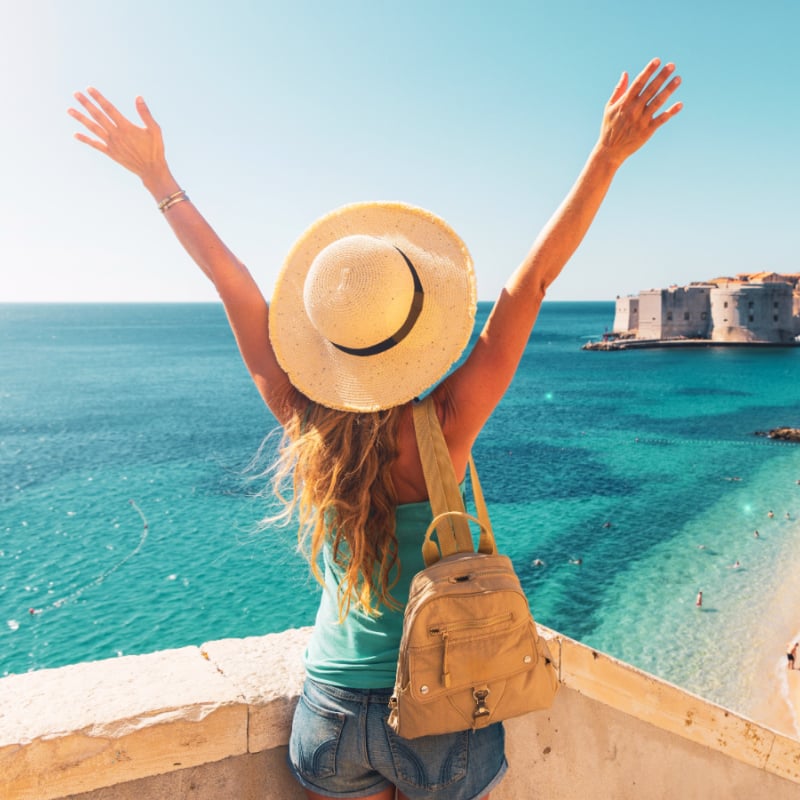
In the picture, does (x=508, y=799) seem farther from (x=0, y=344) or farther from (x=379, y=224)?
(x=0, y=344)

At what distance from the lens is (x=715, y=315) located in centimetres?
7481

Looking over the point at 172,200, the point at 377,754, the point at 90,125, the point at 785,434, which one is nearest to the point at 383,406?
the point at 377,754

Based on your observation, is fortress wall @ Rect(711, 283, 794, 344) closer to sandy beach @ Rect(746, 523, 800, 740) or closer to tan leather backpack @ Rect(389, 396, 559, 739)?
sandy beach @ Rect(746, 523, 800, 740)

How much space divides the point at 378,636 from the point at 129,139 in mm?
1732

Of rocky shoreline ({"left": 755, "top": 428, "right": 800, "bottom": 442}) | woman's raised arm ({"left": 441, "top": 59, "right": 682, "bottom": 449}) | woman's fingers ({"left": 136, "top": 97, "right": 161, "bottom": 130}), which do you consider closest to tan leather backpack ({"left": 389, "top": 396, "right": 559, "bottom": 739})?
woman's raised arm ({"left": 441, "top": 59, "right": 682, "bottom": 449})

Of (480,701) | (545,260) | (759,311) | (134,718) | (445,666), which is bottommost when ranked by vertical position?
(759,311)

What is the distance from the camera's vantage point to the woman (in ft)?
5.56

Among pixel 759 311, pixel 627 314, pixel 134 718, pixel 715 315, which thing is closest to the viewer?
pixel 134 718

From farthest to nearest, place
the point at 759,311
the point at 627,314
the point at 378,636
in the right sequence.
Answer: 1. the point at 627,314
2. the point at 759,311
3. the point at 378,636

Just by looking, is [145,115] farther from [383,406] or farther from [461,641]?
[461,641]

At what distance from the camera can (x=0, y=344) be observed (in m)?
117

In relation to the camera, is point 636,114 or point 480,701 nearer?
point 480,701

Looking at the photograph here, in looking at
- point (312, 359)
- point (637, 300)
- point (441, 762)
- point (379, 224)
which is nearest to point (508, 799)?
point (441, 762)

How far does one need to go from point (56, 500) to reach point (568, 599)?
21302mm
